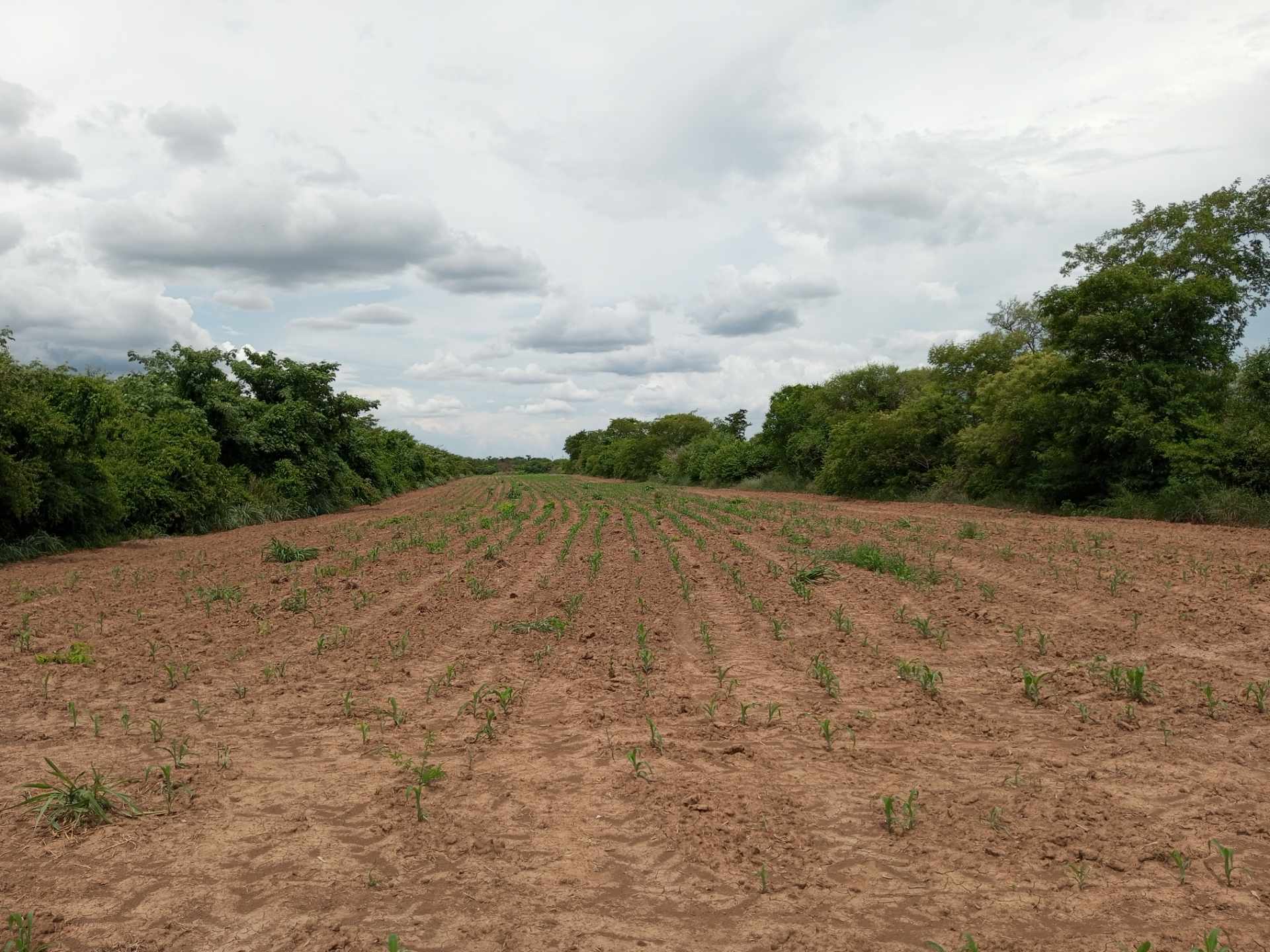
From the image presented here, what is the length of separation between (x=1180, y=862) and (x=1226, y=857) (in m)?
0.17

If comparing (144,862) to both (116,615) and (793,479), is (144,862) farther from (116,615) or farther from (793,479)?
(793,479)

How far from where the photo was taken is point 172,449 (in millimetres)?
18859

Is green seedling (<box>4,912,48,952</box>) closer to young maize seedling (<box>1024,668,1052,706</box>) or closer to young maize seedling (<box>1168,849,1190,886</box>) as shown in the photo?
young maize seedling (<box>1168,849,1190,886</box>)

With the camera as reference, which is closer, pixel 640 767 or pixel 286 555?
pixel 640 767

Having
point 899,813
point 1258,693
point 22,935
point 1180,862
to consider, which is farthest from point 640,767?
point 1258,693

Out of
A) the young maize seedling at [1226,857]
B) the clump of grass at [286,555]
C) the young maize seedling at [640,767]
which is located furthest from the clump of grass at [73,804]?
the clump of grass at [286,555]

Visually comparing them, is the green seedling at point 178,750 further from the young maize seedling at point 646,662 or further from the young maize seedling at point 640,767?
the young maize seedling at point 646,662

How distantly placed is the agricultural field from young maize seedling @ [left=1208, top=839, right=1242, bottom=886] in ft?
0.10

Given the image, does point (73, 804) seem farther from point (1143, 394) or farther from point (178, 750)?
point (1143, 394)

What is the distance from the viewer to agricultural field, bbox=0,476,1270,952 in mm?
3096

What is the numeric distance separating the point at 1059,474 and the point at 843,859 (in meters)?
20.8

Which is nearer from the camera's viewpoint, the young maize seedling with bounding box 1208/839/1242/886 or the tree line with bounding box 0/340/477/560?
the young maize seedling with bounding box 1208/839/1242/886

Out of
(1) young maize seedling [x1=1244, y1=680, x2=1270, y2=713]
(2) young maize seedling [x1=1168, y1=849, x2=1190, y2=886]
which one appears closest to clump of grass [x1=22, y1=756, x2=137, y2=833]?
(2) young maize seedling [x1=1168, y1=849, x2=1190, y2=886]

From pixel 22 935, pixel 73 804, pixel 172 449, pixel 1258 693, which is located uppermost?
pixel 172 449
